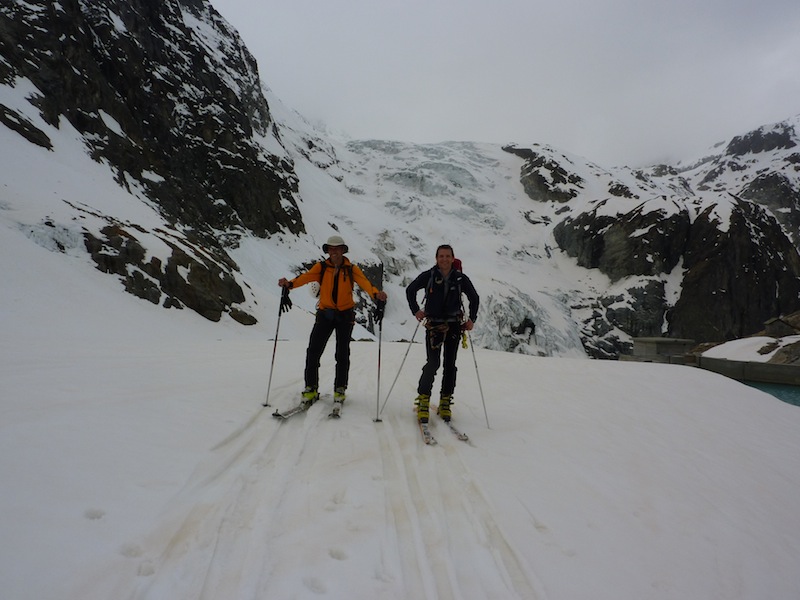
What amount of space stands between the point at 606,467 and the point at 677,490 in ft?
1.89

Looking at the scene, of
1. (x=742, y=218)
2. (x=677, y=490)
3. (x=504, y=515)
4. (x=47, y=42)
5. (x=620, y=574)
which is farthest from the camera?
(x=742, y=218)

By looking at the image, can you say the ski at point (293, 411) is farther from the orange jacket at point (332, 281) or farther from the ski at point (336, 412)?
the orange jacket at point (332, 281)

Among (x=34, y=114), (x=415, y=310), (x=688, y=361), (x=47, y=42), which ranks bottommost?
(x=688, y=361)

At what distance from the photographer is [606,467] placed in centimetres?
400

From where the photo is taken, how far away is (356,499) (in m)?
2.83

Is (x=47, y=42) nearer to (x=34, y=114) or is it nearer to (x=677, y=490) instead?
(x=34, y=114)

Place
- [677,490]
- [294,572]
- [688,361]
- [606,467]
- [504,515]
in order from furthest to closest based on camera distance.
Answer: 1. [688,361]
2. [606,467]
3. [677,490]
4. [504,515]
5. [294,572]

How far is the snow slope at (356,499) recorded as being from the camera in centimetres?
202

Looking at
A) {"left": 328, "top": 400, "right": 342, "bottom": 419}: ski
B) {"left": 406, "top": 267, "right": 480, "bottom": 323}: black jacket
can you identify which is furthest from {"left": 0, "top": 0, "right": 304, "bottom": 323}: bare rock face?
{"left": 406, "top": 267, "right": 480, "bottom": 323}: black jacket

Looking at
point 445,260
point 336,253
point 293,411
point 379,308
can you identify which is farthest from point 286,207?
point 293,411

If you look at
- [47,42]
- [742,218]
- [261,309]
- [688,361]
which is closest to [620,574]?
[261,309]

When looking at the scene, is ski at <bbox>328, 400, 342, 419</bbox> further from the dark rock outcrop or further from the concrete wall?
the concrete wall

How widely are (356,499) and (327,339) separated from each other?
9.02ft

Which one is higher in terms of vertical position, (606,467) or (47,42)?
(47,42)
